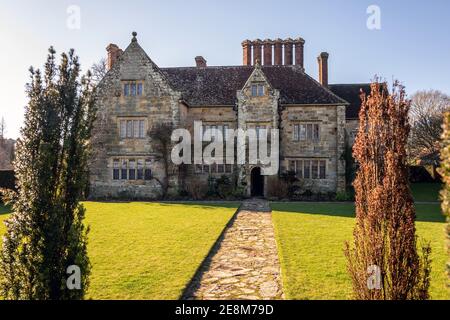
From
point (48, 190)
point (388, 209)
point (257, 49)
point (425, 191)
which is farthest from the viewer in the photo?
point (257, 49)

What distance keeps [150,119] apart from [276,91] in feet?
28.9

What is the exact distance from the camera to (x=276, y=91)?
75.6ft

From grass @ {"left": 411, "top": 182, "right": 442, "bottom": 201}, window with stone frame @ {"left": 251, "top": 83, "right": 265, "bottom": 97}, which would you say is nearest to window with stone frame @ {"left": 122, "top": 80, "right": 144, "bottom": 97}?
window with stone frame @ {"left": 251, "top": 83, "right": 265, "bottom": 97}

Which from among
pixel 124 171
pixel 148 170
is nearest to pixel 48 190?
pixel 148 170

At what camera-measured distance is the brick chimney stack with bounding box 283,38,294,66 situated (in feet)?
90.8

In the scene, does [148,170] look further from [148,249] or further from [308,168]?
[148,249]

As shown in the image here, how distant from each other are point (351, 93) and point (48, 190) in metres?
30.5

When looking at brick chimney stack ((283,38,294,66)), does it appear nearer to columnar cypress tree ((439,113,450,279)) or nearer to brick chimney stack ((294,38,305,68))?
brick chimney stack ((294,38,305,68))

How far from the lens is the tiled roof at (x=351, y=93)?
28.9m

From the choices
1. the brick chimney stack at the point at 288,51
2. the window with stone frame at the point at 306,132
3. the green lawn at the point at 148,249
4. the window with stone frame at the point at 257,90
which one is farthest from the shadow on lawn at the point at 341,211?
the brick chimney stack at the point at 288,51

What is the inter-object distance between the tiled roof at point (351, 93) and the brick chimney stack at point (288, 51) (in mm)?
6183

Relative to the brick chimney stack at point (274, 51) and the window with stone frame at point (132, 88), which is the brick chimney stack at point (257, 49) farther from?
the window with stone frame at point (132, 88)

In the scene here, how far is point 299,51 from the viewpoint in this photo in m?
27.5
